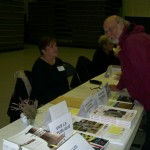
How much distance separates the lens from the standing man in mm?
2094

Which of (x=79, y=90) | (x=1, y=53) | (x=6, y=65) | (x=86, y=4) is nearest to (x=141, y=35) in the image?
(x=79, y=90)

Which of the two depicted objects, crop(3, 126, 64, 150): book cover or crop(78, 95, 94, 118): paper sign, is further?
crop(78, 95, 94, 118): paper sign

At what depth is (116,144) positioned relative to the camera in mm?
1646

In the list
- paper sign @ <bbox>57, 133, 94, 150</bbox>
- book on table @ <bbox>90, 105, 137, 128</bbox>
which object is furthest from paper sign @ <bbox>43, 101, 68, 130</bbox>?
book on table @ <bbox>90, 105, 137, 128</bbox>

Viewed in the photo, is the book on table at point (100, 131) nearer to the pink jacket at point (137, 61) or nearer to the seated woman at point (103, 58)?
the pink jacket at point (137, 61)

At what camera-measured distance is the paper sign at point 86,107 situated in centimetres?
192

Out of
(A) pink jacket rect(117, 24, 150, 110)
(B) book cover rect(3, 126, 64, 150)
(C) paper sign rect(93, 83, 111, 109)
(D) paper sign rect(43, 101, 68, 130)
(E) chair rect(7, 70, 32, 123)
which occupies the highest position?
(A) pink jacket rect(117, 24, 150, 110)

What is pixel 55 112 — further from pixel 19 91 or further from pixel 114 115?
pixel 19 91

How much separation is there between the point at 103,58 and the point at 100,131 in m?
2.91

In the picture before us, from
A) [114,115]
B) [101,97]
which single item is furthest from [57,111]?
[101,97]

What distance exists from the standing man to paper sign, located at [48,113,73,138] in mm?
799

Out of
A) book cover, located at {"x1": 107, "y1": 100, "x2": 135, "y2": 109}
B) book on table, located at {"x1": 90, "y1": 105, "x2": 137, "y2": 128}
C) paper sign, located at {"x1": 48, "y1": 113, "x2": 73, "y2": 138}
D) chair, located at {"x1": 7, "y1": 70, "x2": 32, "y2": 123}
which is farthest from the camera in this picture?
chair, located at {"x1": 7, "y1": 70, "x2": 32, "y2": 123}

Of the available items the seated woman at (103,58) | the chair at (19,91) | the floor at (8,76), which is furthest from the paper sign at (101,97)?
the seated woman at (103,58)

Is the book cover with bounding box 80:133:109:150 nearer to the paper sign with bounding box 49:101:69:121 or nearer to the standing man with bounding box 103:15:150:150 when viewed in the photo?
the paper sign with bounding box 49:101:69:121
